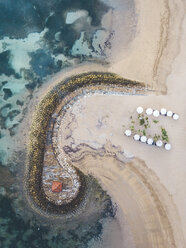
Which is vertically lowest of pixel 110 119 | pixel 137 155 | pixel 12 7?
pixel 137 155

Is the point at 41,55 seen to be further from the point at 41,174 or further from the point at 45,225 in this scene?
the point at 45,225

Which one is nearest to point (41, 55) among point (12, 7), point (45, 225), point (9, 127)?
point (12, 7)

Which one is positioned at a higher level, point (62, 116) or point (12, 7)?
point (12, 7)

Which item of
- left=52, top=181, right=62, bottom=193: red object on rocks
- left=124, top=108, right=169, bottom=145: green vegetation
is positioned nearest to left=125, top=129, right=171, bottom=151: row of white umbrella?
left=124, top=108, right=169, bottom=145: green vegetation

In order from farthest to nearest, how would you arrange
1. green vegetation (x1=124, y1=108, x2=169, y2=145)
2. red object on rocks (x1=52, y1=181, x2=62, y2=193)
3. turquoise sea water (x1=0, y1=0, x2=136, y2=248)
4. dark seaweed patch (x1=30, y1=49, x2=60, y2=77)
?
dark seaweed patch (x1=30, y1=49, x2=60, y2=77)
turquoise sea water (x1=0, y1=0, x2=136, y2=248)
red object on rocks (x1=52, y1=181, x2=62, y2=193)
green vegetation (x1=124, y1=108, x2=169, y2=145)

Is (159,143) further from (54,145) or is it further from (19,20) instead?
(19,20)

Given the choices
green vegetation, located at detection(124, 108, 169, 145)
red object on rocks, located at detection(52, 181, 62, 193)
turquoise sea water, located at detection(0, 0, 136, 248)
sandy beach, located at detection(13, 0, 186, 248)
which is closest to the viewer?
sandy beach, located at detection(13, 0, 186, 248)

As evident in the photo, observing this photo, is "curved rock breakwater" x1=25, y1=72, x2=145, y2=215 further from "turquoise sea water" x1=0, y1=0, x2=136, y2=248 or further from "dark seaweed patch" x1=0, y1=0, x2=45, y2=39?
"dark seaweed patch" x1=0, y1=0, x2=45, y2=39
